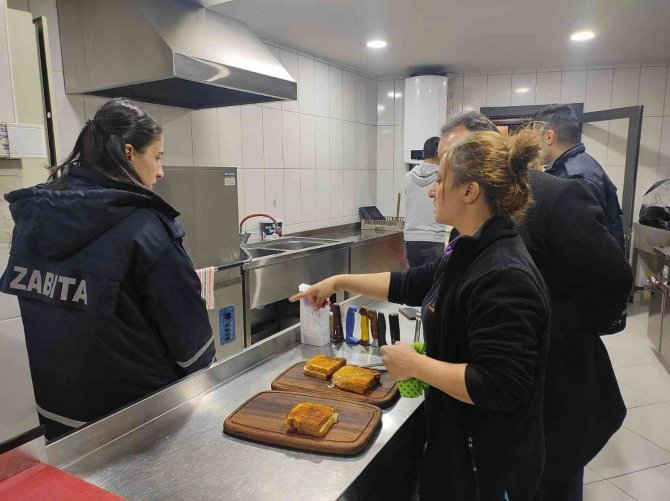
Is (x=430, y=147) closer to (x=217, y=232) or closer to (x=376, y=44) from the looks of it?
(x=376, y=44)

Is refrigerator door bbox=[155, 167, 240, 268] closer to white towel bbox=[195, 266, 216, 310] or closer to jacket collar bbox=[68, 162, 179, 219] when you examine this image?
white towel bbox=[195, 266, 216, 310]

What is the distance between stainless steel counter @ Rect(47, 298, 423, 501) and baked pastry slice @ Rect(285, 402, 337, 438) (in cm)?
4

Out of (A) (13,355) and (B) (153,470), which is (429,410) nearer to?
(B) (153,470)

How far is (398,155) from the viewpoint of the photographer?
15.9ft

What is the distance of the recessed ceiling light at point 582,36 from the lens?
3.27 metres

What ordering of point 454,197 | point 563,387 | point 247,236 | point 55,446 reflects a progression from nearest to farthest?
point 55,446 < point 454,197 < point 563,387 < point 247,236

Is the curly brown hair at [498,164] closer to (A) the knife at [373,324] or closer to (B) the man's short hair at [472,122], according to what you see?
(A) the knife at [373,324]

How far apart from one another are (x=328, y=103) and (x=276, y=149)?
82cm

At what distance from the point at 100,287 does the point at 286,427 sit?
48 centimetres

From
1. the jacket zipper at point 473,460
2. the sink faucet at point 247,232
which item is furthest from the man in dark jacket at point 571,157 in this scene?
the sink faucet at point 247,232

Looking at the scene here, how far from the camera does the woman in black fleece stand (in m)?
0.86

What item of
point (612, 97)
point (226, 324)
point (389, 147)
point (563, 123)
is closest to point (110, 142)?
point (226, 324)

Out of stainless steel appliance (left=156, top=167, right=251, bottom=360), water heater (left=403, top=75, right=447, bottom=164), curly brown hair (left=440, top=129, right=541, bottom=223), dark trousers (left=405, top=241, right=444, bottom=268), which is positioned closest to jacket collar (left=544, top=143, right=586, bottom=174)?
dark trousers (left=405, top=241, right=444, bottom=268)

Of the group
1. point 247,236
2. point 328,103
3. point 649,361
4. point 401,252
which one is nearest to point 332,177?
point 328,103
